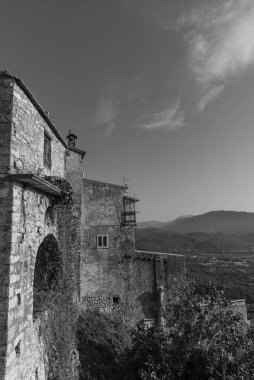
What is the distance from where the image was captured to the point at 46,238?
11.2 metres

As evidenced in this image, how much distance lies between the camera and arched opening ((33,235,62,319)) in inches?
440

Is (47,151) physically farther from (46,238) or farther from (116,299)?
(116,299)

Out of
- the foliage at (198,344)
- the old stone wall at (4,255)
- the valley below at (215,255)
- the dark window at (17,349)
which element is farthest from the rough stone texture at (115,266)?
the valley below at (215,255)

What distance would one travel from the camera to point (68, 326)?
500 inches

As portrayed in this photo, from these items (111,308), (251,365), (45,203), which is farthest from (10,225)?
(111,308)

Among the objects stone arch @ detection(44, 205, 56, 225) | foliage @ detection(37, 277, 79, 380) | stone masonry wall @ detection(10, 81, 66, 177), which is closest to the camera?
stone masonry wall @ detection(10, 81, 66, 177)

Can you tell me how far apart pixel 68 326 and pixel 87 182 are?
8.94m

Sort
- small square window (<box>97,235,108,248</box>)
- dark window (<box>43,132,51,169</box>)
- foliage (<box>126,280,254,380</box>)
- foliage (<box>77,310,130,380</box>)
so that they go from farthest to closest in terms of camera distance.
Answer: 1. small square window (<box>97,235,108,248</box>)
2. foliage (<box>77,310,130,380</box>)
3. dark window (<box>43,132,51,169</box>)
4. foliage (<box>126,280,254,380</box>)

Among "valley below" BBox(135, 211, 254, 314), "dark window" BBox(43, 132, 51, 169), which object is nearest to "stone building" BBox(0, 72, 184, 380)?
"dark window" BBox(43, 132, 51, 169)

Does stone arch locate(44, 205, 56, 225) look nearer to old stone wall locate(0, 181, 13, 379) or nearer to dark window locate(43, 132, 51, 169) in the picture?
dark window locate(43, 132, 51, 169)

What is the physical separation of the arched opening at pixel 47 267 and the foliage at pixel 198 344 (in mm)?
4471

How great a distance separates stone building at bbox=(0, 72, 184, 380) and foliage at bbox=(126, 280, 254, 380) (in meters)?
4.34

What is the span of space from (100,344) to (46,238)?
742 cm

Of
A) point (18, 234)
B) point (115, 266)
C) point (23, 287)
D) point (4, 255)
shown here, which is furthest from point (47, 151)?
point (115, 266)
